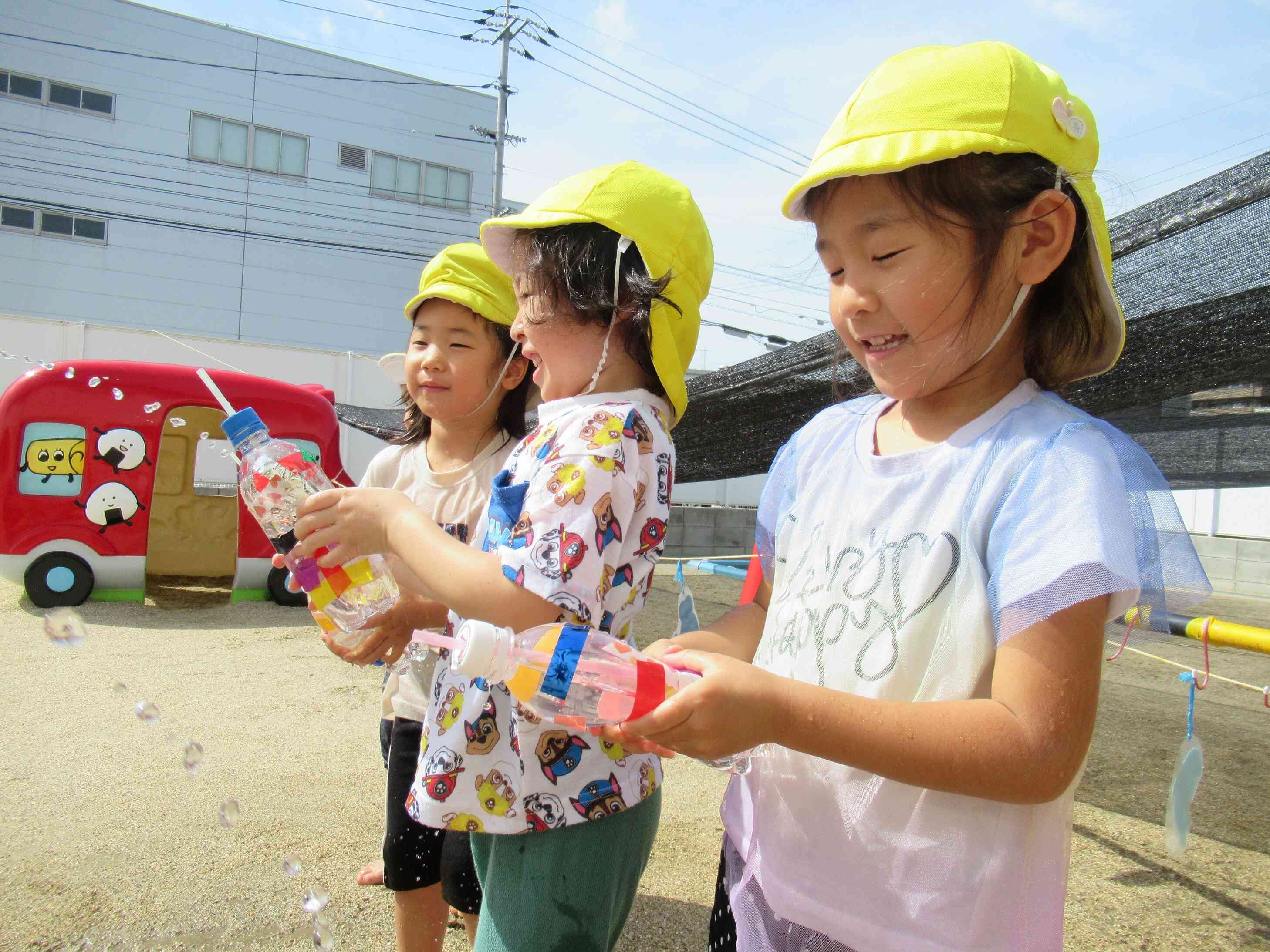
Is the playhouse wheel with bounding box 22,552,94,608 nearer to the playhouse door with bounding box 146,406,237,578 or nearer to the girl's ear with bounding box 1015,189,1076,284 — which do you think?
the playhouse door with bounding box 146,406,237,578

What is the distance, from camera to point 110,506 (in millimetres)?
6254

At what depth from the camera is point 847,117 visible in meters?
1.02

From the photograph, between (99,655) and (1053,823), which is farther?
(99,655)

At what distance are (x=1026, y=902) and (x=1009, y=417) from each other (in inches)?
20.4

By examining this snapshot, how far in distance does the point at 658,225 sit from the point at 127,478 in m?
6.04

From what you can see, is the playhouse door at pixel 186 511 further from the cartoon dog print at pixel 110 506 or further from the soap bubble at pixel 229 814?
the soap bubble at pixel 229 814

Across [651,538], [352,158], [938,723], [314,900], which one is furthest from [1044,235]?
[352,158]

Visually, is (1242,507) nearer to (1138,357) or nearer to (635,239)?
(1138,357)

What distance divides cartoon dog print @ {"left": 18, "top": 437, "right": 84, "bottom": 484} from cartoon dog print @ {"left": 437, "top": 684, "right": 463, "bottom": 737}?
19.1 feet

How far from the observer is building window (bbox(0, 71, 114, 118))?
55.7 ft

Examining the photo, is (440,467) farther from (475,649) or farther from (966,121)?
(966,121)

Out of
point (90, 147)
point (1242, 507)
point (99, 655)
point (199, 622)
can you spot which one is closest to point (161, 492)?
point (199, 622)

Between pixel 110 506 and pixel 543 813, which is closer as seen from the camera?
pixel 543 813

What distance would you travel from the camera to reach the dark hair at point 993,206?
0.97 metres
